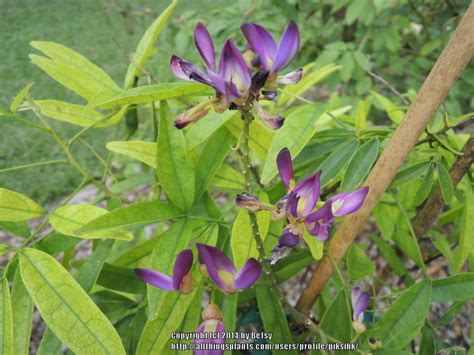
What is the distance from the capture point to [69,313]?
44 centimetres

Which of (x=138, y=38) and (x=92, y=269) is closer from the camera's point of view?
(x=92, y=269)

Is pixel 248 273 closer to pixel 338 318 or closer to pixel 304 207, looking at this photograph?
pixel 304 207

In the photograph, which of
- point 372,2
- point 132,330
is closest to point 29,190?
point 132,330

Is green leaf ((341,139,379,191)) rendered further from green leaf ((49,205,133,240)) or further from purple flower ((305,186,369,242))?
green leaf ((49,205,133,240))

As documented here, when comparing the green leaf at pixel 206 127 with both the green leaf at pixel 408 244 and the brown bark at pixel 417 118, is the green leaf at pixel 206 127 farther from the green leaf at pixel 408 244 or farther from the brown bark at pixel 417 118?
the green leaf at pixel 408 244

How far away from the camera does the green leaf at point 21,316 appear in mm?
469

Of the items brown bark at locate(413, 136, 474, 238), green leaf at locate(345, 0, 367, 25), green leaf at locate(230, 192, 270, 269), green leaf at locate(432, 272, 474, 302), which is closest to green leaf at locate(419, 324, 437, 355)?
green leaf at locate(432, 272, 474, 302)

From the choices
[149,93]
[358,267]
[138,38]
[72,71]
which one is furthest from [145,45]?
[138,38]

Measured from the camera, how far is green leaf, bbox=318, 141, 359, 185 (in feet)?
1.75

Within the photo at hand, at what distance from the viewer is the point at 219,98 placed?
374 millimetres

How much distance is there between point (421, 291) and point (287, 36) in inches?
13.7

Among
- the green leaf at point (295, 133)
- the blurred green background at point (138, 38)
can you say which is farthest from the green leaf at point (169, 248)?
the blurred green background at point (138, 38)

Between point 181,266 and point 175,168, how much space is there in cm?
14

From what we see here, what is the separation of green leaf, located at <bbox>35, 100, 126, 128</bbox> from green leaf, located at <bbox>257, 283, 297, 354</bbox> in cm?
30
